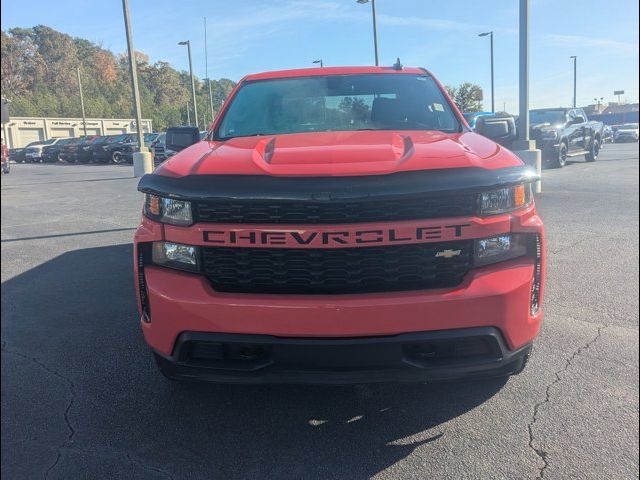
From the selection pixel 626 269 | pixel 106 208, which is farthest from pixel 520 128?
pixel 106 208

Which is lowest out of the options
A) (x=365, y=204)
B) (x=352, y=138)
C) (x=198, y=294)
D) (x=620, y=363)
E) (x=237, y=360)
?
(x=620, y=363)

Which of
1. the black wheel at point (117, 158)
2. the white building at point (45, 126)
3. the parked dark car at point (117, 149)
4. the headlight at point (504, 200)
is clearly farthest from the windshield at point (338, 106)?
the black wheel at point (117, 158)

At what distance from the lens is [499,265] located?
2264 millimetres

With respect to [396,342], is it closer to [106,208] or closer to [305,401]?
[305,401]

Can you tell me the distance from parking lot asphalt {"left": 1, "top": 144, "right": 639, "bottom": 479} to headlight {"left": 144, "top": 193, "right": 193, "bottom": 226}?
54cm

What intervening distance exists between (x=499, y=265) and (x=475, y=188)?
35 centimetres

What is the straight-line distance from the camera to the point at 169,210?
2340 mm

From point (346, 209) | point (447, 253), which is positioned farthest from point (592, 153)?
point (346, 209)

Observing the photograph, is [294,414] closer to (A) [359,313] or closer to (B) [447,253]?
(A) [359,313]

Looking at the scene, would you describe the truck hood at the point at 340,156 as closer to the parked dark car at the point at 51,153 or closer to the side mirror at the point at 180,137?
→ the side mirror at the point at 180,137

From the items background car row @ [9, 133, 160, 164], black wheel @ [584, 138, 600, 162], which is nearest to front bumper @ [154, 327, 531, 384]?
black wheel @ [584, 138, 600, 162]

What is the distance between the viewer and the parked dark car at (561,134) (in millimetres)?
14984

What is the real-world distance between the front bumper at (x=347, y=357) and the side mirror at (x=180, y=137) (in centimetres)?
211

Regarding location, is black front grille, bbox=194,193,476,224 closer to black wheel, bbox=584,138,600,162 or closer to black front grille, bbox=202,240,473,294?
black front grille, bbox=202,240,473,294
